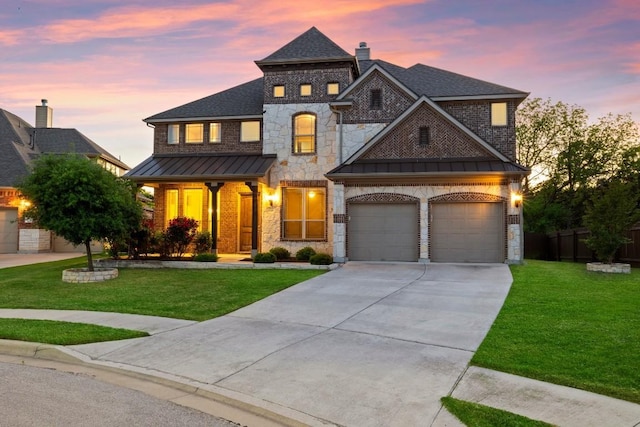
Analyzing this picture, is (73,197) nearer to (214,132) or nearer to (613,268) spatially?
(214,132)

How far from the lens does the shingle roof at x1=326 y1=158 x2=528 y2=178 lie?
58.9ft

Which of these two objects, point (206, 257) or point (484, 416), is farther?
point (206, 257)

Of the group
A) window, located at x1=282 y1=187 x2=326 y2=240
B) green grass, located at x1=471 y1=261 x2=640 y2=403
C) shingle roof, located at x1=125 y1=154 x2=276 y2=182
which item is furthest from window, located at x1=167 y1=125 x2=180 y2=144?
green grass, located at x1=471 y1=261 x2=640 y2=403

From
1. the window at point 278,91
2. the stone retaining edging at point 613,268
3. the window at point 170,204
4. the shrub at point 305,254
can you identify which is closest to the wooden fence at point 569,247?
the stone retaining edging at point 613,268

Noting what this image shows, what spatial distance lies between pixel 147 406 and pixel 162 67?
21094 millimetres

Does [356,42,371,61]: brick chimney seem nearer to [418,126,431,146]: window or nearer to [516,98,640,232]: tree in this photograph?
[418,126,431,146]: window

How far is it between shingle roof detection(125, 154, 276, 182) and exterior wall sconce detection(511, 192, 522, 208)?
10.1 metres

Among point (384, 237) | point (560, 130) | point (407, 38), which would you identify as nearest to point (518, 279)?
point (384, 237)

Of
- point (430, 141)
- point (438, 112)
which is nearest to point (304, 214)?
point (430, 141)

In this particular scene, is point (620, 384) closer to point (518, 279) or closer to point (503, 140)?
point (518, 279)

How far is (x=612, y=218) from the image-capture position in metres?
16.6

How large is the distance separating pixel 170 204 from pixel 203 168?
9.92 feet

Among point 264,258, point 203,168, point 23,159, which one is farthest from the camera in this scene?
point 23,159

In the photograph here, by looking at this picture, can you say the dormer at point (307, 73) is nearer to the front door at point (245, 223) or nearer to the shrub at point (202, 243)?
the front door at point (245, 223)
